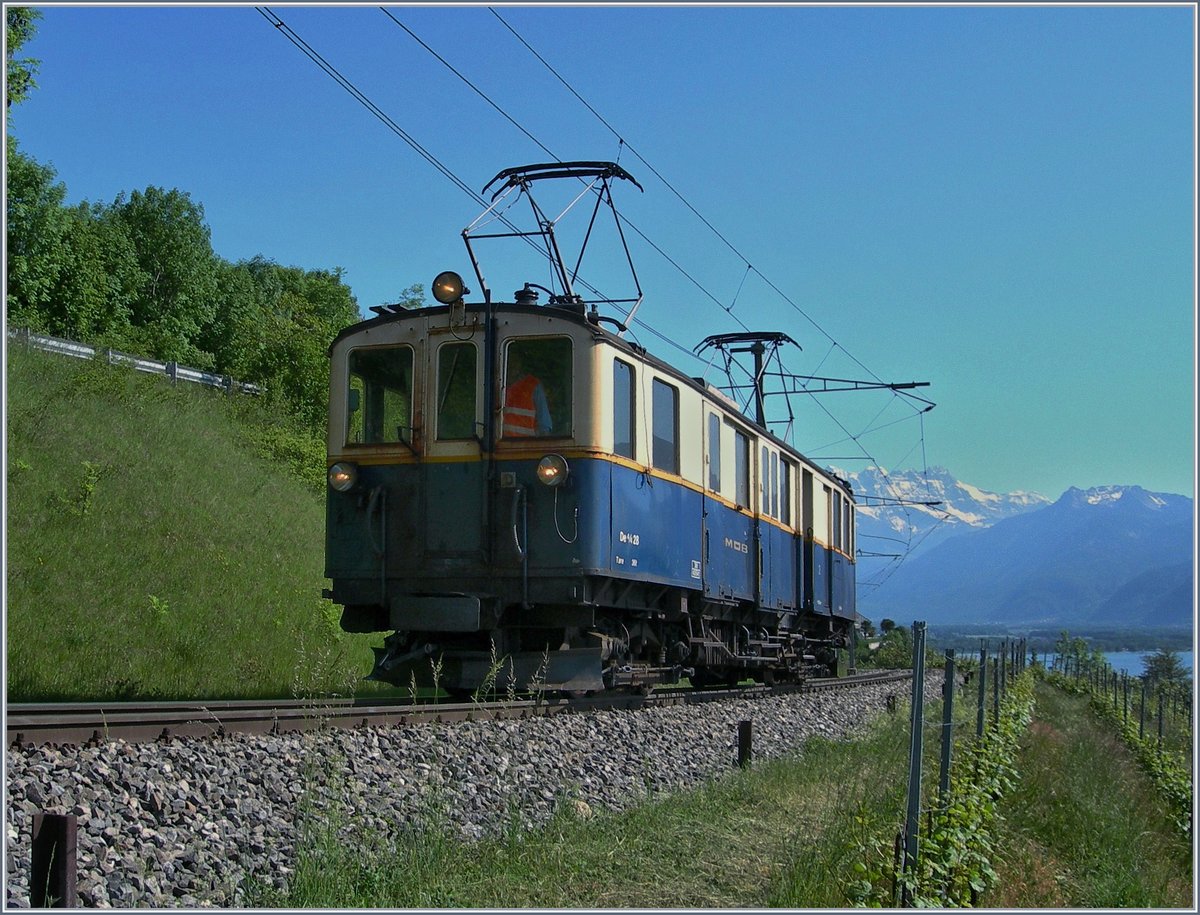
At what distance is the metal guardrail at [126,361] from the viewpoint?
85.8ft

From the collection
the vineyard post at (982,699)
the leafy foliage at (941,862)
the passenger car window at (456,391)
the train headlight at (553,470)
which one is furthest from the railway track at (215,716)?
the leafy foliage at (941,862)

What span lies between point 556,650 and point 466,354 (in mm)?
2749

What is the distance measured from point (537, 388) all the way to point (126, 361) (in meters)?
19.3

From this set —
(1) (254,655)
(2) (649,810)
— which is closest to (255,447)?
(1) (254,655)

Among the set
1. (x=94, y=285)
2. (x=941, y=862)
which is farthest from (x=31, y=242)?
(x=941, y=862)

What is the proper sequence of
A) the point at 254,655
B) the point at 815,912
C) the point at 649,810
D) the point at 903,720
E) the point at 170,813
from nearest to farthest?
1. the point at 815,912
2. the point at 170,813
3. the point at 649,810
4. the point at 903,720
5. the point at 254,655

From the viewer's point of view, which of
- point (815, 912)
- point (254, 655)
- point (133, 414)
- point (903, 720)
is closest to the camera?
point (815, 912)

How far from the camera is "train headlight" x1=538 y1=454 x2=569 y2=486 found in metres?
10.5

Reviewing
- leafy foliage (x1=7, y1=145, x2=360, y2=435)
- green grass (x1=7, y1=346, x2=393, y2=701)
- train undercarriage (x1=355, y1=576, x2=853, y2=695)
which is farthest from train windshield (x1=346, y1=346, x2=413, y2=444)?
leafy foliage (x1=7, y1=145, x2=360, y2=435)

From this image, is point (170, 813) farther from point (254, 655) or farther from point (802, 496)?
point (802, 496)

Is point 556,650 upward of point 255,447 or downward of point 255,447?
downward

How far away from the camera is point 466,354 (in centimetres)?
1110

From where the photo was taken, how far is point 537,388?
1090 centimetres

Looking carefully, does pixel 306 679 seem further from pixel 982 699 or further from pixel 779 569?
pixel 982 699
